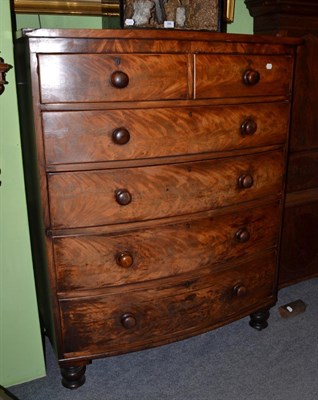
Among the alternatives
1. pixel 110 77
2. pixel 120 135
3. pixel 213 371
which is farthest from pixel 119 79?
pixel 213 371

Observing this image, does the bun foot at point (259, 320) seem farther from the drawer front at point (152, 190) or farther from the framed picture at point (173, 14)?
the framed picture at point (173, 14)

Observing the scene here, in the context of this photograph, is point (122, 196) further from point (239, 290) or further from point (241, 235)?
point (239, 290)

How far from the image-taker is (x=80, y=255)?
143 cm

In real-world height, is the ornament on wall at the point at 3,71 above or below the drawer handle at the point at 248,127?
above

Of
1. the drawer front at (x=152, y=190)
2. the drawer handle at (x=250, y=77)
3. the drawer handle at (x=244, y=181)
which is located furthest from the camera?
the drawer handle at (x=244, y=181)

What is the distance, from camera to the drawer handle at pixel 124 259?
4.80ft

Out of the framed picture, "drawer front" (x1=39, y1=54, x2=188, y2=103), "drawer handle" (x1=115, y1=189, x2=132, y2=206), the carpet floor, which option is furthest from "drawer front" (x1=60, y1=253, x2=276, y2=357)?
the framed picture

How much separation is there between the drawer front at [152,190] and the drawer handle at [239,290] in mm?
368

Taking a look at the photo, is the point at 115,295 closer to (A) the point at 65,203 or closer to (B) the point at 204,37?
(A) the point at 65,203

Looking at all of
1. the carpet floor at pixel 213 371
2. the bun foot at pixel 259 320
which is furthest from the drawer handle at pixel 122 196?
the bun foot at pixel 259 320

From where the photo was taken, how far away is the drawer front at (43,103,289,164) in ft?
4.28

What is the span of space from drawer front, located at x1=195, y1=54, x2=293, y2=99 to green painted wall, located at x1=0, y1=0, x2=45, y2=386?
24.8 inches

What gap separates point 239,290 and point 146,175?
67cm

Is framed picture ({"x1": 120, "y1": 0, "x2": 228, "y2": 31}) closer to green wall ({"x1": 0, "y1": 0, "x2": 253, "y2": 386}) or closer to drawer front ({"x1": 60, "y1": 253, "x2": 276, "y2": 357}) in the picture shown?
green wall ({"x1": 0, "y1": 0, "x2": 253, "y2": 386})
